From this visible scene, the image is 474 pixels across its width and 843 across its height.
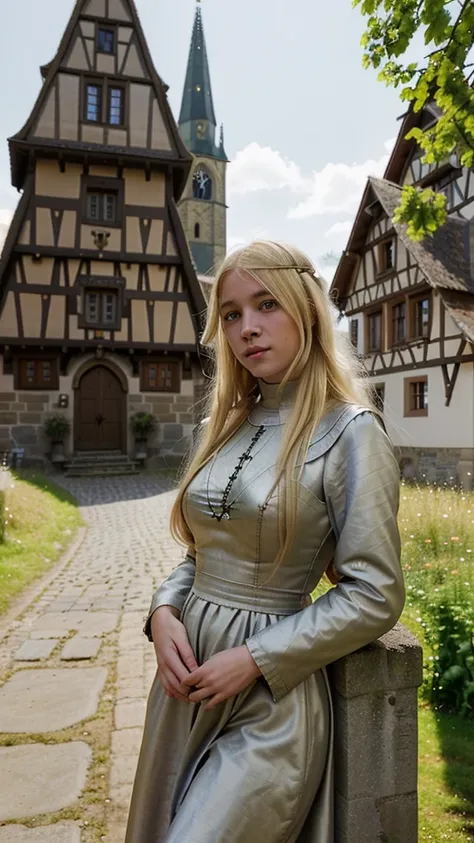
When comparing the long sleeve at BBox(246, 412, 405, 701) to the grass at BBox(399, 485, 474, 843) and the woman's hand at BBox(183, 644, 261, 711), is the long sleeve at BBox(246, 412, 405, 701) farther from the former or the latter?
the grass at BBox(399, 485, 474, 843)

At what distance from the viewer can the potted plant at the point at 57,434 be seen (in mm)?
17344

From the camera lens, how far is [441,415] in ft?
51.8

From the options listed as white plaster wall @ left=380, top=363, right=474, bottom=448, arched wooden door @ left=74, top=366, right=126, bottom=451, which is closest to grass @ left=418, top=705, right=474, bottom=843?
white plaster wall @ left=380, top=363, right=474, bottom=448

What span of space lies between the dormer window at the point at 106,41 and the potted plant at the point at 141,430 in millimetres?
10729

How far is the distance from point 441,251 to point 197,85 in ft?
145

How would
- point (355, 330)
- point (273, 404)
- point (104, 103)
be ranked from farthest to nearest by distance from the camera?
point (355, 330) < point (104, 103) < point (273, 404)

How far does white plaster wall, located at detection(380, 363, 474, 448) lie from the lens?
14.8m

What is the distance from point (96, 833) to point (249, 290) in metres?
2.29

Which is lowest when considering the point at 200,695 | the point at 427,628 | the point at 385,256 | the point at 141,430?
the point at 427,628

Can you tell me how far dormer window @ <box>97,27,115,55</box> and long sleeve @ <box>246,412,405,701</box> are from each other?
67.2 feet

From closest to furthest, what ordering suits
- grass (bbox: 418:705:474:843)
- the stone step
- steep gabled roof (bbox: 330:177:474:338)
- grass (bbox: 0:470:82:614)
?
grass (bbox: 418:705:474:843) < grass (bbox: 0:470:82:614) < steep gabled roof (bbox: 330:177:474:338) < the stone step

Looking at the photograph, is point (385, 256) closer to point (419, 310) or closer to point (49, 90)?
point (419, 310)

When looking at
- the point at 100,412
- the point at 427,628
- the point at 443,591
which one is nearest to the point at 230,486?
the point at 427,628

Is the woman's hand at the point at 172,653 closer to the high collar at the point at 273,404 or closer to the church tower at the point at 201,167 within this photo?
the high collar at the point at 273,404
